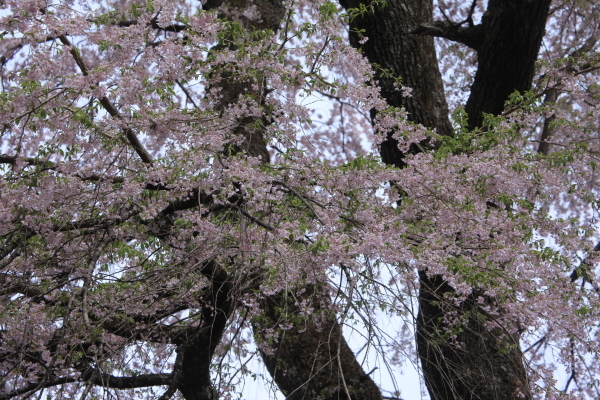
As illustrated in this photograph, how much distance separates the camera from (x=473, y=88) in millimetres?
5340

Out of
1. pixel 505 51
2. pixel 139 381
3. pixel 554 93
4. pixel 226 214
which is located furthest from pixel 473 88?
pixel 139 381

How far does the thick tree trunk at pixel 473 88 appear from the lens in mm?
4461

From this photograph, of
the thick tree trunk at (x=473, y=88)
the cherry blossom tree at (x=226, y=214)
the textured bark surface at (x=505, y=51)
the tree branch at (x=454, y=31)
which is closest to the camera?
the cherry blossom tree at (x=226, y=214)

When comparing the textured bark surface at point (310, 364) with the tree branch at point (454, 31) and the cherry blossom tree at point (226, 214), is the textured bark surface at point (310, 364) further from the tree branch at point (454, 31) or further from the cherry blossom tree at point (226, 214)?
the tree branch at point (454, 31)

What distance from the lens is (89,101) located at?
12.5ft

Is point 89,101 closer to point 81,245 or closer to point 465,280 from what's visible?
point 81,245

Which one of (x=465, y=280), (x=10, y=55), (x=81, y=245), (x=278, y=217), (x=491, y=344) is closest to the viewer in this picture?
(x=465, y=280)

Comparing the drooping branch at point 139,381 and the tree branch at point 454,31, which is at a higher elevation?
the tree branch at point 454,31

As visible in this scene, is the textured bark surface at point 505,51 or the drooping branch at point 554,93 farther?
the drooping branch at point 554,93

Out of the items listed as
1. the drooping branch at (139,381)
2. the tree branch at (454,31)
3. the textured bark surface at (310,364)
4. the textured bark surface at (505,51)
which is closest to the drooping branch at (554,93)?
the textured bark surface at (505,51)

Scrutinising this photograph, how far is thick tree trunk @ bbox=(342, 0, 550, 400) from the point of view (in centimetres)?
446

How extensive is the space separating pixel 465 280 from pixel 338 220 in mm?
778

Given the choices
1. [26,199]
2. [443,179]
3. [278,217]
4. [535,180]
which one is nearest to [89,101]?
[26,199]

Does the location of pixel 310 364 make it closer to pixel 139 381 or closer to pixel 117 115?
pixel 139 381
